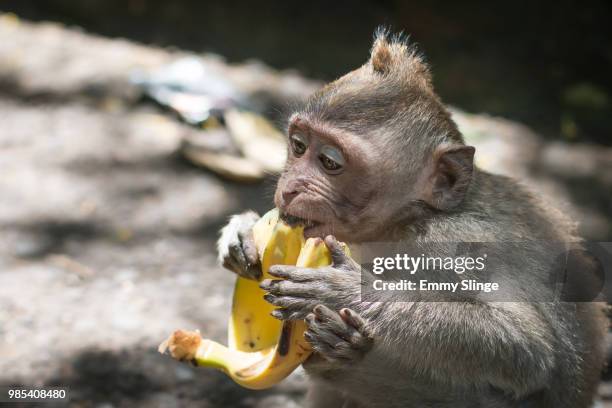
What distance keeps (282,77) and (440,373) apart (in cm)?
524

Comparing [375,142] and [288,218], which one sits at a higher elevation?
[375,142]

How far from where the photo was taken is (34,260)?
5.40 metres

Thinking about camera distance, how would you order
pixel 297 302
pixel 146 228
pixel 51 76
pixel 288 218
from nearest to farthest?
1. pixel 297 302
2. pixel 288 218
3. pixel 146 228
4. pixel 51 76

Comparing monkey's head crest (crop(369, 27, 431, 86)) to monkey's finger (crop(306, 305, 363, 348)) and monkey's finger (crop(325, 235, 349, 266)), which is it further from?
monkey's finger (crop(306, 305, 363, 348))

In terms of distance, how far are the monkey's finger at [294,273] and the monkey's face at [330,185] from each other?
26cm

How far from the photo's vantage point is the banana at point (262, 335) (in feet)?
11.2

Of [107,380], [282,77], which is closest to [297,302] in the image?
[107,380]

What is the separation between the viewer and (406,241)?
356cm

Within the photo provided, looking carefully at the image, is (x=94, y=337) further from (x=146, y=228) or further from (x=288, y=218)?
(x=288, y=218)


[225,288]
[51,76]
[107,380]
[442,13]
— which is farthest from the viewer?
[442,13]

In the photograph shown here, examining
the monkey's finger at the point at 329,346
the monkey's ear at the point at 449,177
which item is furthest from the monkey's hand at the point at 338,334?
the monkey's ear at the point at 449,177

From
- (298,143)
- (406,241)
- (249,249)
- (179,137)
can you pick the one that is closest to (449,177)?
(406,241)

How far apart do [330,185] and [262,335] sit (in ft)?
2.48

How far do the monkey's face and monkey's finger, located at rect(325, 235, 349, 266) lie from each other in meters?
0.23
